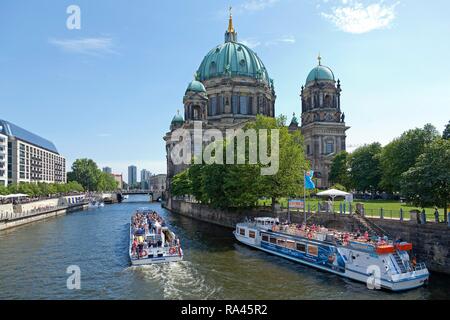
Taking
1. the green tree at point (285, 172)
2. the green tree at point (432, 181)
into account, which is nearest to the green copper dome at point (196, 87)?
the green tree at point (285, 172)

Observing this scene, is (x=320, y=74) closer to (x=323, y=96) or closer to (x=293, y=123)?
(x=323, y=96)

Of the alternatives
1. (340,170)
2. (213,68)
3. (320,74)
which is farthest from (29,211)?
(320,74)

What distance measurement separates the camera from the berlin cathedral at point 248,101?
387 ft

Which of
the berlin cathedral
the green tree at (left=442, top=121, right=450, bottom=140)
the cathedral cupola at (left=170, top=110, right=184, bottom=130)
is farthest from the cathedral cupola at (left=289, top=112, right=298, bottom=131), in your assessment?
the green tree at (left=442, top=121, right=450, bottom=140)

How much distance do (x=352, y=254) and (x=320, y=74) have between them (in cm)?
9500

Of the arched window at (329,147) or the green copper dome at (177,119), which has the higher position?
the green copper dome at (177,119)

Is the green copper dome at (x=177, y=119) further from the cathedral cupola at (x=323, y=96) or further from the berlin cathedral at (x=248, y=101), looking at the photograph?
the cathedral cupola at (x=323, y=96)

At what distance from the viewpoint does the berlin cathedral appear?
4646 inches

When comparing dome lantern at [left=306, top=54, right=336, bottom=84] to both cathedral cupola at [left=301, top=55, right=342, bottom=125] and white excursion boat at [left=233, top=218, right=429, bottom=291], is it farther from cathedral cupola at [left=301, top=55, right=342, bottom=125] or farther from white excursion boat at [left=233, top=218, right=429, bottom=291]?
white excursion boat at [left=233, top=218, right=429, bottom=291]

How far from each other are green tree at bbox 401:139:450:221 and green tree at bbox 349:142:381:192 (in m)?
39.7

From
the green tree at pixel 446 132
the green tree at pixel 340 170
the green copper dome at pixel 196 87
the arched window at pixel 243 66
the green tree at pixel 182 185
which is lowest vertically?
the green tree at pixel 182 185

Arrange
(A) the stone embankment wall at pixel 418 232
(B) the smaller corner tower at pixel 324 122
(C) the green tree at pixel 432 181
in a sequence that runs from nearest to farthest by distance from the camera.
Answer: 1. (A) the stone embankment wall at pixel 418 232
2. (C) the green tree at pixel 432 181
3. (B) the smaller corner tower at pixel 324 122
